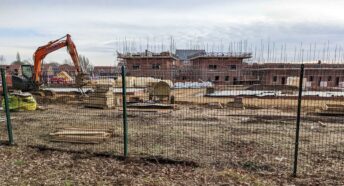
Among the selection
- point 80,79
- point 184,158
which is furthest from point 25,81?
point 184,158

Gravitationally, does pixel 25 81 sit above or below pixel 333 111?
above

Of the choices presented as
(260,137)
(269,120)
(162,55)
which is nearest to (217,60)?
(162,55)

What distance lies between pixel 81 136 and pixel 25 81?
1391cm

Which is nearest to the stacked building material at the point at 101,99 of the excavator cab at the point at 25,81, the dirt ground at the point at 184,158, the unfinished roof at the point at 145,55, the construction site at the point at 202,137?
the construction site at the point at 202,137

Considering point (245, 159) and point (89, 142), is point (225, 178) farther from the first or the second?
point (89, 142)

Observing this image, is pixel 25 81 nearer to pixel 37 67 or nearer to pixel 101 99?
pixel 37 67

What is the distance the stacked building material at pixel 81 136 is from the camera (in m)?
7.57

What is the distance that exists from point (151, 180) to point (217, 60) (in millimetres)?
43571

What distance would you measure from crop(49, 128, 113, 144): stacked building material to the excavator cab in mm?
12925

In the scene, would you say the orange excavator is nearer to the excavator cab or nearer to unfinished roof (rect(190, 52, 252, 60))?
the excavator cab

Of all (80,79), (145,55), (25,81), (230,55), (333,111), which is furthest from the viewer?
(230,55)

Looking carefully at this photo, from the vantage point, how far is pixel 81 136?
7.72 meters

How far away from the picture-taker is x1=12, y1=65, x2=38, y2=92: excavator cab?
62.7 ft

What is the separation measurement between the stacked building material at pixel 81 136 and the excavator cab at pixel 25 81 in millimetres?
12925
